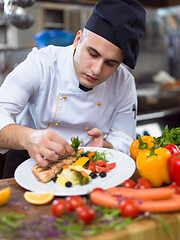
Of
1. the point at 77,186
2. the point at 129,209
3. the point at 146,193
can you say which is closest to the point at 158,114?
the point at 77,186

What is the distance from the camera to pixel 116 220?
102 cm

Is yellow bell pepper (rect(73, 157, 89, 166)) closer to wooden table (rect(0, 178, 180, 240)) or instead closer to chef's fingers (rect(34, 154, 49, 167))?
chef's fingers (rect(34, 154, 49, 167))

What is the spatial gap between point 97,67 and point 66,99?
379 millimetres

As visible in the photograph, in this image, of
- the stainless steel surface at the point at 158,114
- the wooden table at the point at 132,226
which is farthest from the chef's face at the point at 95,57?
the stainless steel surface at the point at 158,114

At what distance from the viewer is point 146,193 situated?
1117mm

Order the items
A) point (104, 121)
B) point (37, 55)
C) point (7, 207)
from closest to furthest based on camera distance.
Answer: point (7, 207) → point (37, 55) → point (104, 121)

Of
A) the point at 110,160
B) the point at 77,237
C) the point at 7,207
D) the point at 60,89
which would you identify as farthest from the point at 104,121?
the point at 77,237

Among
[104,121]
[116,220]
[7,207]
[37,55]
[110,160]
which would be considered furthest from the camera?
[104,121]

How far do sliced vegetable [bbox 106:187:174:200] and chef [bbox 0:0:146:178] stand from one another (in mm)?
306

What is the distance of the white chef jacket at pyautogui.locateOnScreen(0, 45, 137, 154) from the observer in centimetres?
187

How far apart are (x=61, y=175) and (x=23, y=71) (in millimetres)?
688

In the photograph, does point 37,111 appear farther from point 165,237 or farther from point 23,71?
point 165,237

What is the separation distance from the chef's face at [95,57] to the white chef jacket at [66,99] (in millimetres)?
225

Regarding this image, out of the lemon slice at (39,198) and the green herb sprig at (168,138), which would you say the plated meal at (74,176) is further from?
the green herb sprig at (168,138)
